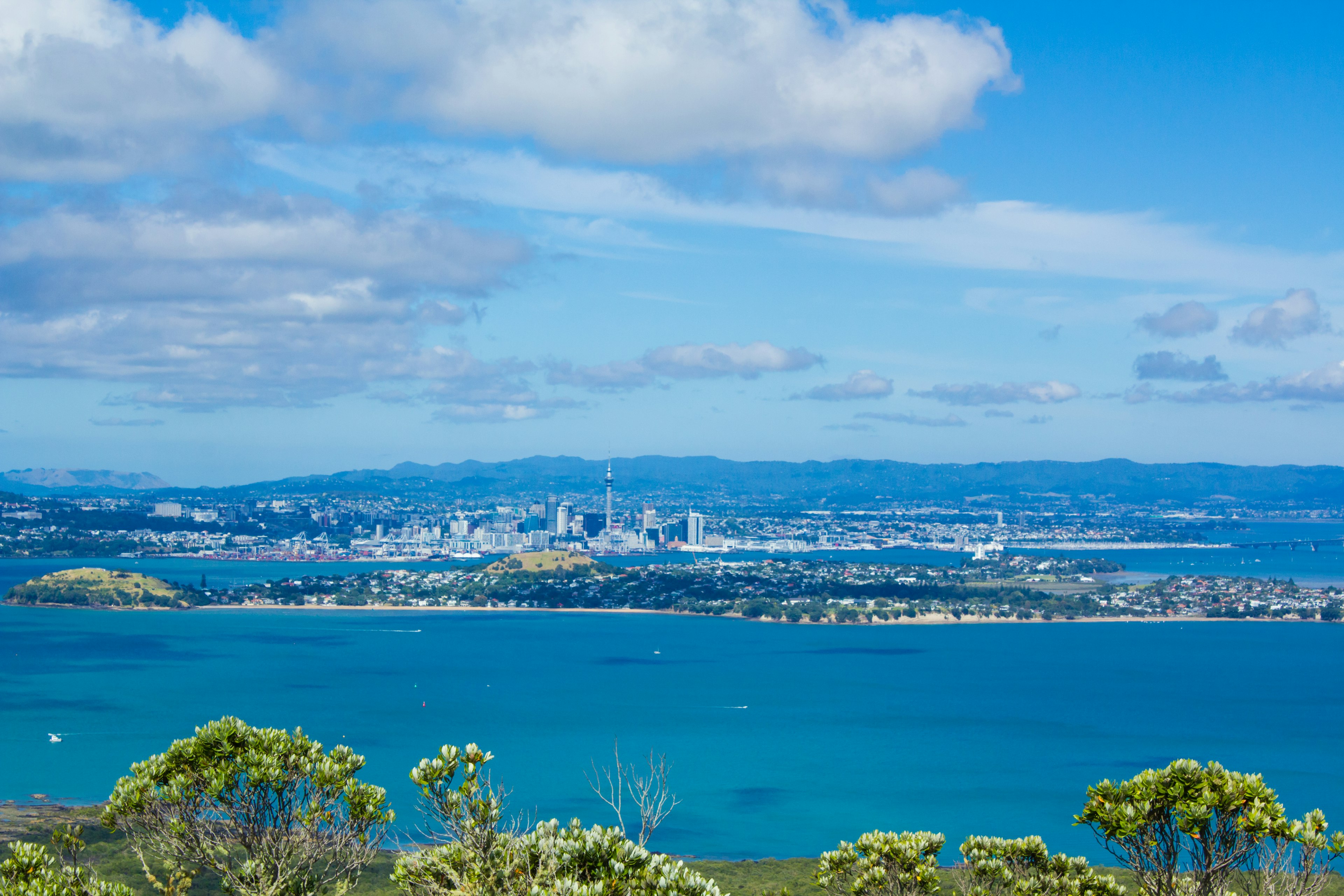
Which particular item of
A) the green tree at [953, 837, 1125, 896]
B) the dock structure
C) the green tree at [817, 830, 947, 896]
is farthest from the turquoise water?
the dock structure

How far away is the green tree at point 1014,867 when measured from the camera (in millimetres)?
10844

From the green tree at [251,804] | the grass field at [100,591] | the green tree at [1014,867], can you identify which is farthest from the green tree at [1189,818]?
the grass field at [100,591]

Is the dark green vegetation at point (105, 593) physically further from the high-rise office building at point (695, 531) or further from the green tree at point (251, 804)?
the green tree at point (251, 804)

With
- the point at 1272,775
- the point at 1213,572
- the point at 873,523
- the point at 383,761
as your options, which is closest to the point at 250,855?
the point at 383,761

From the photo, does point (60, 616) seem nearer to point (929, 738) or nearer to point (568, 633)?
point (568, 633)

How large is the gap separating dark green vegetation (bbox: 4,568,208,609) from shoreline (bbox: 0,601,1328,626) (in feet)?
1.15

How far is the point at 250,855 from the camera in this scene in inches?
396

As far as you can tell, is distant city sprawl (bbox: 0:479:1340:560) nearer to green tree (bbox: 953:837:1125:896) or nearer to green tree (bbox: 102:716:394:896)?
green tree (bbox: 953:837:1125:896)

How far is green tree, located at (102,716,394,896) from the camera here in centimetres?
985

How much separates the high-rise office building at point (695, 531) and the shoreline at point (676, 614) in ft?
198

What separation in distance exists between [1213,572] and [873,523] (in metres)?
73.5

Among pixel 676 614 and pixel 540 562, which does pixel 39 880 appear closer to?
pixel 676 614

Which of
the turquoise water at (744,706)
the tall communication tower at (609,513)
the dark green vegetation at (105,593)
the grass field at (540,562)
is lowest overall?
the turquoise water at (744,706)

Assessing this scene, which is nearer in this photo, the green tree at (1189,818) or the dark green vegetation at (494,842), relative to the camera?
the dark green vegetation at (494,842)
